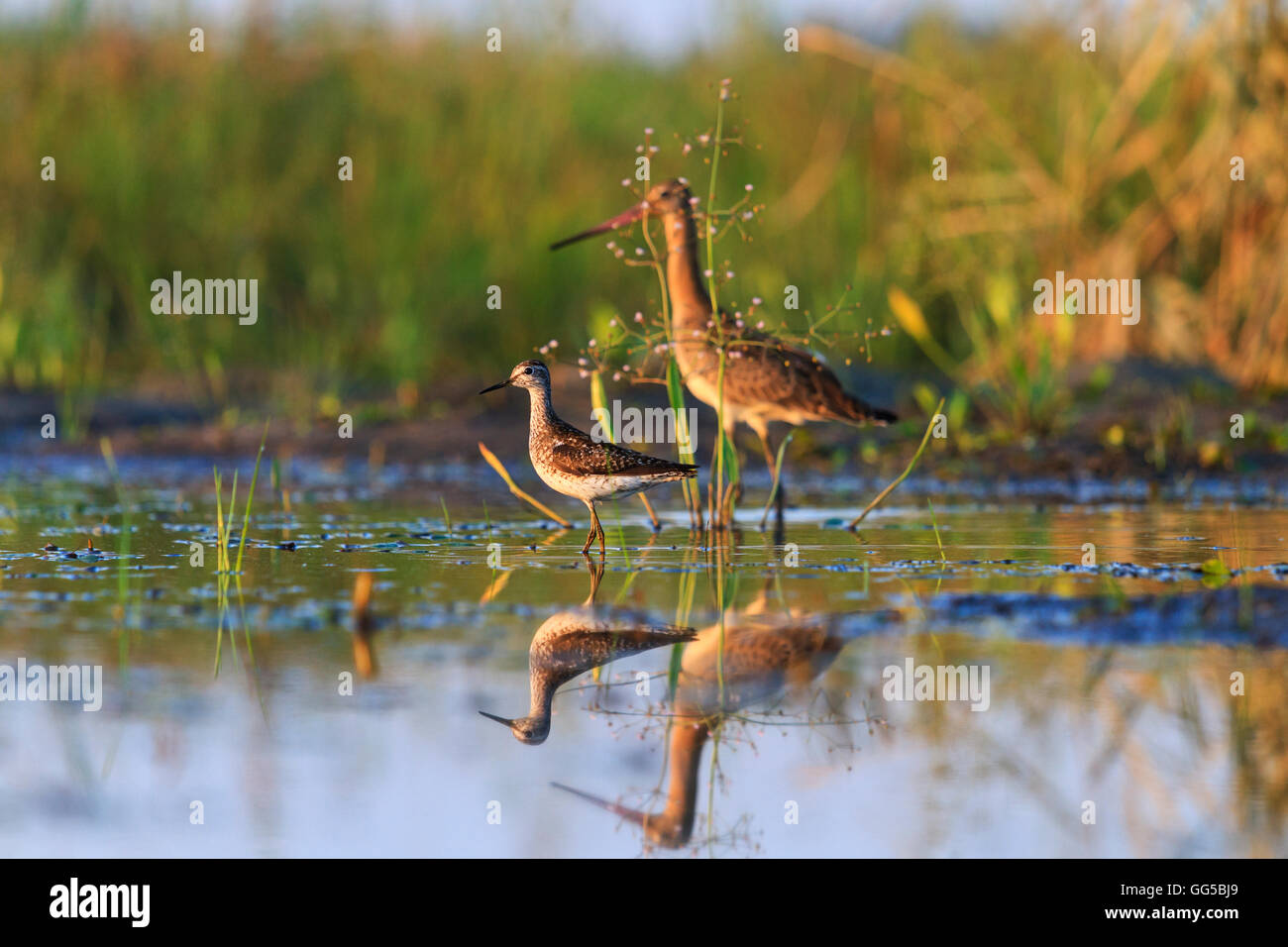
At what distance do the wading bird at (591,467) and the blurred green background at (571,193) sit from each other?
3289 mm

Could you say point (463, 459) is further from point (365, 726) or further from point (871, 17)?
point (365, 726)

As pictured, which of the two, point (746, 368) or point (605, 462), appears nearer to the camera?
point (605, 462)

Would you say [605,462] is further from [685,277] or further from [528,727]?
[528,727]

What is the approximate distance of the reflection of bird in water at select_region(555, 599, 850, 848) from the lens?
321cm

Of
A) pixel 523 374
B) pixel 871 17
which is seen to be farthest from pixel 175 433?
pixel 871 17

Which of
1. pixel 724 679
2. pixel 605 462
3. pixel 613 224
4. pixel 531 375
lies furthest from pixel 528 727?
pixel 613 224

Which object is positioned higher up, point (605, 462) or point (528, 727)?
point (605, 462)

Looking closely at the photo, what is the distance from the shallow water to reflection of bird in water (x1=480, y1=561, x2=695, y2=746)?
16mm

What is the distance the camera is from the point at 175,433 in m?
10.7

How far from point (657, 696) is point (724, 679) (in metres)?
0.24

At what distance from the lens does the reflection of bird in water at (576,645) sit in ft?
13.0

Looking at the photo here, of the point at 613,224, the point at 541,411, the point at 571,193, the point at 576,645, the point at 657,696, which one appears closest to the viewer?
the point at 657,696

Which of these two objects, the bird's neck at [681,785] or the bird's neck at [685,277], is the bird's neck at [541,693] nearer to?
the bird's neck at [681,785]

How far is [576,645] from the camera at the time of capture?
15.1ft
